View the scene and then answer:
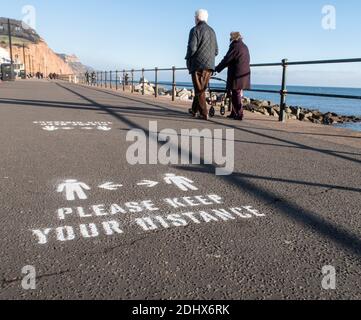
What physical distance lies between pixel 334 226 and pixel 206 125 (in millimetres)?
5200

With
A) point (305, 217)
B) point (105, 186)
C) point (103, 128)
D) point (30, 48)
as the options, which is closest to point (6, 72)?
point (103, 128)

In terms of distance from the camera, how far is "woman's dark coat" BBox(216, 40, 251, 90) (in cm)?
882

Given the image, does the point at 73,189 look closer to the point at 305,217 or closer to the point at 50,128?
the point at 305,217

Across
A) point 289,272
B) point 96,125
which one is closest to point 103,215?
point 289,272

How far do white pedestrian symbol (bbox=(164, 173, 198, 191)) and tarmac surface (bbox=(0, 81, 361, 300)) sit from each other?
0.06ft

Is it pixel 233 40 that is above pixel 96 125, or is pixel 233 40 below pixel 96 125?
above

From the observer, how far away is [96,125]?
7543 millimetres

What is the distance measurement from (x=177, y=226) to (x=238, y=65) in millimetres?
6678

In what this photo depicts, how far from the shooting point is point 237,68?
8.82 metres
